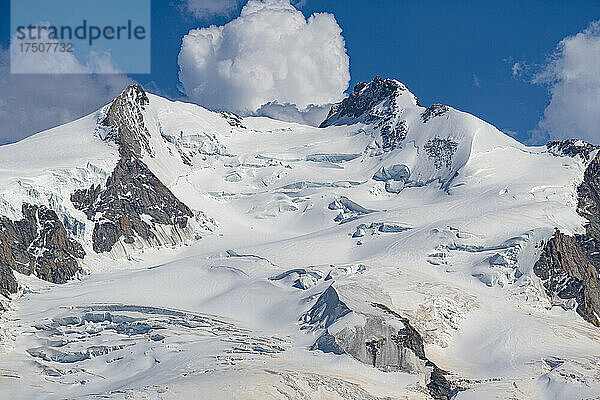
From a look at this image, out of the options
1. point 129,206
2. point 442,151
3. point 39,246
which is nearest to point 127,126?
point 129,206

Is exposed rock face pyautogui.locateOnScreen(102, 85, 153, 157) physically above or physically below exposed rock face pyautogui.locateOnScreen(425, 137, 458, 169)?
above

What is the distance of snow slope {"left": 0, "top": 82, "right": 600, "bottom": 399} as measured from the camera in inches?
3425

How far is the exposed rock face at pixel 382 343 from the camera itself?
90144 millimetres

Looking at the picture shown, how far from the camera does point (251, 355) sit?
→ 89375mm

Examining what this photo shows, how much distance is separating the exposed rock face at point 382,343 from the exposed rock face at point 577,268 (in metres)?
40.4

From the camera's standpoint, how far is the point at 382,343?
91688mm

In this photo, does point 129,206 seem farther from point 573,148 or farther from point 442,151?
point 573,148

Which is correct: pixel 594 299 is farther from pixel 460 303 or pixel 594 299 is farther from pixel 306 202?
pixel 306 202

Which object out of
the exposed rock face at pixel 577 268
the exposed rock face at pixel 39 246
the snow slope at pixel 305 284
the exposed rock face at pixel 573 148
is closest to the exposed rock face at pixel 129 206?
the snow slope at pixel 305 284

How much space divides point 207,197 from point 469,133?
247ft

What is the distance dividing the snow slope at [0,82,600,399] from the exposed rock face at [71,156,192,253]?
12.9 feet

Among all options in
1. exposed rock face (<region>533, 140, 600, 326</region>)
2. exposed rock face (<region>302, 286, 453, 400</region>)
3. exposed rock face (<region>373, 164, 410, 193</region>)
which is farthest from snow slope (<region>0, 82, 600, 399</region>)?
exposed rock face (<region>533, 140, 600, 326</region>)

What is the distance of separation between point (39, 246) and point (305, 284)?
2080 inches

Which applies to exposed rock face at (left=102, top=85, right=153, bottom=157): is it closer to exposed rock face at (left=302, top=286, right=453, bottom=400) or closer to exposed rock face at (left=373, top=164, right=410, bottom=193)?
exposed rock face at (left=373, top=164, right=410, bottom=193)
